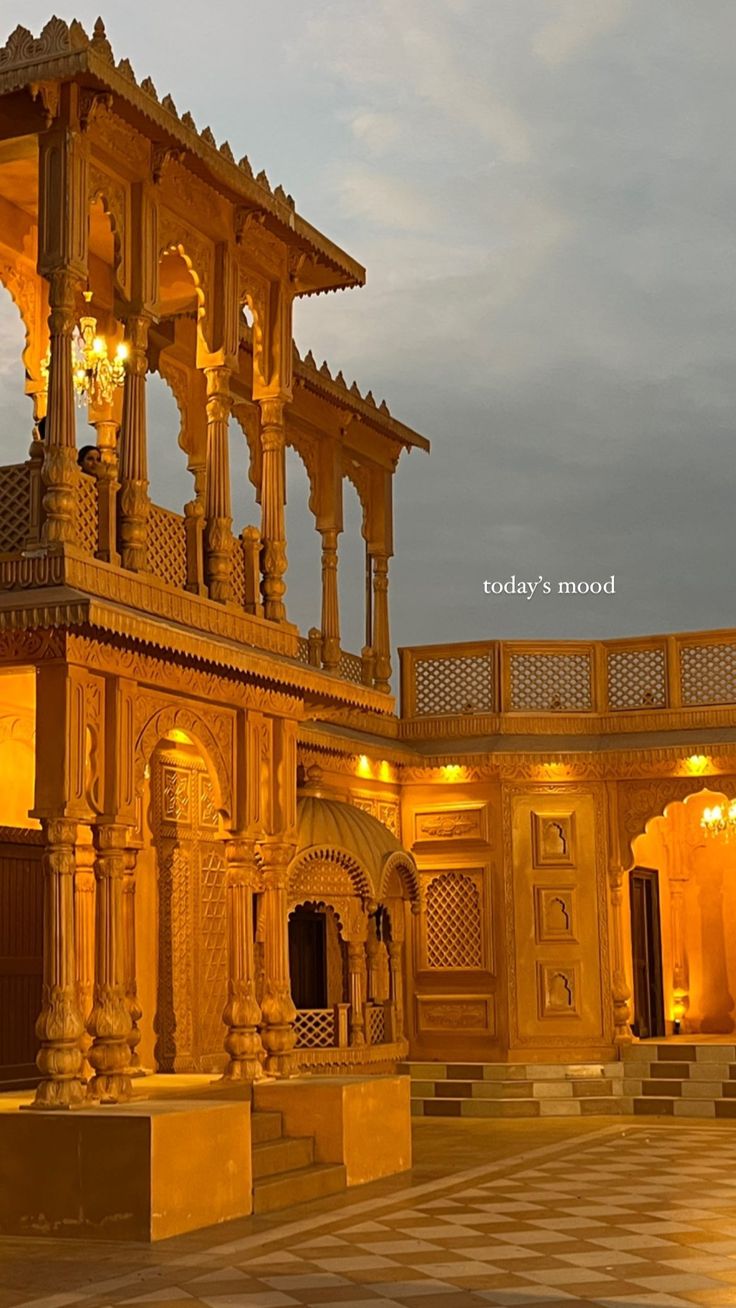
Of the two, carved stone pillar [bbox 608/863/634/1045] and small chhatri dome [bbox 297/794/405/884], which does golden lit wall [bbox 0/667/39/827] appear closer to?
small chhatri dome [bbox 297/794/405/884]

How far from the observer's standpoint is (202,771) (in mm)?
11266

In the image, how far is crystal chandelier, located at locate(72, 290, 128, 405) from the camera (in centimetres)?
934

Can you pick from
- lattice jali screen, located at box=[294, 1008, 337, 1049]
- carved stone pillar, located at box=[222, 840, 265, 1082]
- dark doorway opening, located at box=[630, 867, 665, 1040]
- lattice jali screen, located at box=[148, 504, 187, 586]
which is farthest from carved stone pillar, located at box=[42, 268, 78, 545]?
dark doorway opening, located at box=[630, 867, 665, 1040]

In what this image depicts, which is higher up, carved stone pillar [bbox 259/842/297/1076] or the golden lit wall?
the golden lit wall

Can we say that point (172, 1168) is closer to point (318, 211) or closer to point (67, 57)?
point (67, 57)

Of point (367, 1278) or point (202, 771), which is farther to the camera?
point (202, 771)

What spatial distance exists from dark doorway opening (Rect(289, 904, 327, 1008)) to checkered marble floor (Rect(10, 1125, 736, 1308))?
171 inches

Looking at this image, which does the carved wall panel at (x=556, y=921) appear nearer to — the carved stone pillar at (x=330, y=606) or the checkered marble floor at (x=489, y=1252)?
the carved stone pillar at (x=330, y=606)

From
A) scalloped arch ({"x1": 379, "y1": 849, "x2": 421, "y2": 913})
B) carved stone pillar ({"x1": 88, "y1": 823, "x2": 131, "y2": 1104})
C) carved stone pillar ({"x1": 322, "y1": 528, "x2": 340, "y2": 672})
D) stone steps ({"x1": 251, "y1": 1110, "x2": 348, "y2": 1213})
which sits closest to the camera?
carved stone pillar ({"x1": 88, "y1": 823, "x2": 131, "y2": 1104})

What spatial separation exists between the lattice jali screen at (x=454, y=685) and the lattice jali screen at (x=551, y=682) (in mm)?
246

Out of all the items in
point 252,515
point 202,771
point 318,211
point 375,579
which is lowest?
point 202,771

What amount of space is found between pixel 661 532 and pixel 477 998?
38.7 feet

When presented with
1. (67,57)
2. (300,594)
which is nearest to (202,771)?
(67,57)

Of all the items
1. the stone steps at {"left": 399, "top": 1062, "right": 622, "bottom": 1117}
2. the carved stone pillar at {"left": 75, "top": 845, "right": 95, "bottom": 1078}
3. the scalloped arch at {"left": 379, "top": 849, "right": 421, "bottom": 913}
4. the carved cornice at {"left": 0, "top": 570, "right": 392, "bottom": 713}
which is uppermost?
the carved cornice at {"left": 0, "top": 570, "right": 392, "bottom": 713}
